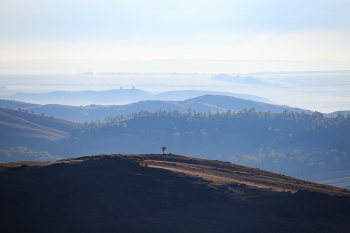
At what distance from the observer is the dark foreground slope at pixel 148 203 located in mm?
31500

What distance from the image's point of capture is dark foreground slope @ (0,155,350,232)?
31500 mm

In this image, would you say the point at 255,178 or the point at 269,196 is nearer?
the point at 269,196

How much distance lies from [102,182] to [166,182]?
9236 millimetres

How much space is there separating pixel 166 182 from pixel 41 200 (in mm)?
16872

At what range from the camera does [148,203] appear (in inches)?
1431

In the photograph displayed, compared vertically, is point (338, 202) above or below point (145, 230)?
above

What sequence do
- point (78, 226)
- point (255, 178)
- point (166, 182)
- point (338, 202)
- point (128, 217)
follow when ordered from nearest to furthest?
point (78, 226)
point (128, 217)
point (338, 202)
point (166, 182)
point (255, 178)

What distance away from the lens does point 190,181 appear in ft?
142

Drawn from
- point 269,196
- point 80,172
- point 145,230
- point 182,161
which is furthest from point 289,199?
point 80,172

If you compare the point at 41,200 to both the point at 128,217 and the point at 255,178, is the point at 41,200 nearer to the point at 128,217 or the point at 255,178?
the point at 128,217

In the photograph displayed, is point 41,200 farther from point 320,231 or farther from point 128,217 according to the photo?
point 320,231

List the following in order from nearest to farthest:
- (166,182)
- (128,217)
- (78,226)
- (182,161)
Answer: (78,226) < (128,217) < (166,182) < (182,161)

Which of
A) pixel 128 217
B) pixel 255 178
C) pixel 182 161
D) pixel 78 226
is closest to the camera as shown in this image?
pixel 78 226

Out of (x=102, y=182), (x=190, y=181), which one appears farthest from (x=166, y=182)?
(x=102, y=182)
